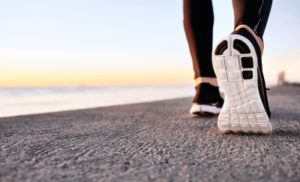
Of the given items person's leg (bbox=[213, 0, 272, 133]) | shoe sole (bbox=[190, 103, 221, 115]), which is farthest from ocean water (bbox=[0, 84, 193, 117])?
person's leg (bbox=[213, 0, 272, 133])

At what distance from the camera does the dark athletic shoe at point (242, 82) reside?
3.66ft

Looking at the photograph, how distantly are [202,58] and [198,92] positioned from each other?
6.2 inches

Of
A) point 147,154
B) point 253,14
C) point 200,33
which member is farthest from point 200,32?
point 147,154

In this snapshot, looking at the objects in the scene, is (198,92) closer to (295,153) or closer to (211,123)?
(211,123)

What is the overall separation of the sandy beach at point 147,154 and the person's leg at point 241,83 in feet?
0.15

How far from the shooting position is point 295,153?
2.92ft

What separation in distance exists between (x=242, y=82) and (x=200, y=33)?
626 millimetres

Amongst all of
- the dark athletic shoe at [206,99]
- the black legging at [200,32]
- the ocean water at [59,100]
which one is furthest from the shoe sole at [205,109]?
the ocean water at [59,100]

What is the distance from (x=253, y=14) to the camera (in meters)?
1.25

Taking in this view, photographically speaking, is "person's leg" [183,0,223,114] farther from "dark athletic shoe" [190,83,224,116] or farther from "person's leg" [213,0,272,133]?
"person's leg" [213,0,272,133]

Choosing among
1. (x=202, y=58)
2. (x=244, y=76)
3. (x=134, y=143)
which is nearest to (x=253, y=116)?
(x=244, y=76)

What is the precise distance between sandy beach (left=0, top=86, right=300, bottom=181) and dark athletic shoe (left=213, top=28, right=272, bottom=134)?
0.04m

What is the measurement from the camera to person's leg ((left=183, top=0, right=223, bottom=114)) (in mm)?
1680

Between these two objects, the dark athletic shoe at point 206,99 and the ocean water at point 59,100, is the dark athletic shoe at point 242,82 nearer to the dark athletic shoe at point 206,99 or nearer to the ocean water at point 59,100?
the dark athletic shoe at point 206,99
